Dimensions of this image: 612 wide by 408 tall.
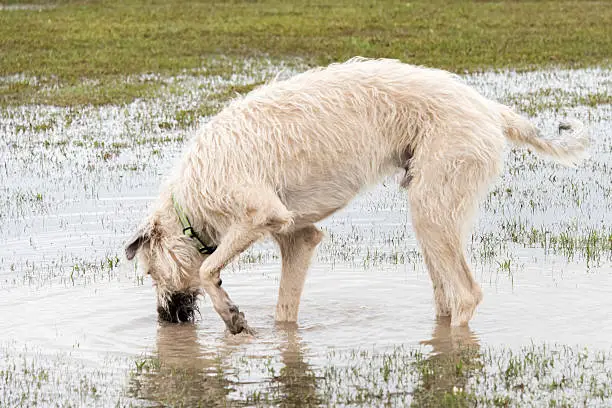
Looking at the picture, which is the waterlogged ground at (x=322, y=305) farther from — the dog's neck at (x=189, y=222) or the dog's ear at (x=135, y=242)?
the dog's neck at (x=189, y=222)

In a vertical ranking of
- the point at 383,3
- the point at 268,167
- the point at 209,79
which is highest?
the point at 383,3

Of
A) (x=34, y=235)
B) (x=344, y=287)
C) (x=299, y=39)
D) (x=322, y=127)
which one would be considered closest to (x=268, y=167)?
(x=322, y=127)

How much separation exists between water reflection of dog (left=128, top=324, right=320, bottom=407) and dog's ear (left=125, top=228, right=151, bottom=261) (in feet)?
2.37

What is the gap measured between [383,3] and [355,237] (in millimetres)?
22813

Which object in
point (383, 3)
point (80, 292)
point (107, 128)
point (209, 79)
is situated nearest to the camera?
point (80, 292)

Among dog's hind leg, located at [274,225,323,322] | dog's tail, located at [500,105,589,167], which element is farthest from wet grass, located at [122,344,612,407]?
dog's tail, located at [500,105,589,167]

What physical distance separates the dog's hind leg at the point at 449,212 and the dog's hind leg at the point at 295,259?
908mm

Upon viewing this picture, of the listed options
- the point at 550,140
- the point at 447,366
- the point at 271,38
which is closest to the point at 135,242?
the point at 447,366

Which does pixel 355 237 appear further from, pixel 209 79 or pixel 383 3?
pixel 383 3

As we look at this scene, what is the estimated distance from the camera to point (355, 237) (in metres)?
10.6

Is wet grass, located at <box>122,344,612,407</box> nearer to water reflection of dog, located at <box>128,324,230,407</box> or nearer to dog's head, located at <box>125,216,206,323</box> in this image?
water reflection of dog, located at <box>128,324,230,407</box>

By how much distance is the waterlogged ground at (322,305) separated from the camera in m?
6.50

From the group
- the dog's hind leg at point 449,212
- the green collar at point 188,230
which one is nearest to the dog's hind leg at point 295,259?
the green collar at point 188,230

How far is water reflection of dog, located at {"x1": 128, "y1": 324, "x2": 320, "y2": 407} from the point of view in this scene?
6344 mm
